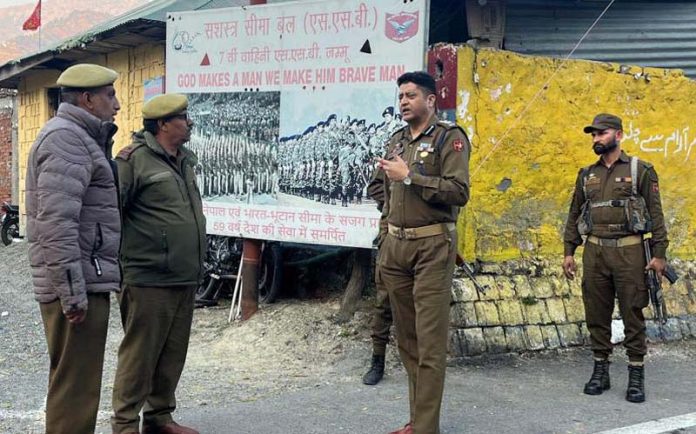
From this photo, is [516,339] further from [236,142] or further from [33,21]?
[33,21]

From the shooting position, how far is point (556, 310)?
6609mm

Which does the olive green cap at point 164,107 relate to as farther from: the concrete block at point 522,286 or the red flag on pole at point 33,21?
the red flag on pole at point 33,21

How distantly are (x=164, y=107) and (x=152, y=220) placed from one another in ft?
2.05

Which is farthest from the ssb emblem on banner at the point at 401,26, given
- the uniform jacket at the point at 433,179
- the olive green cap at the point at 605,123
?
the uniform jacket at the point at 433,179

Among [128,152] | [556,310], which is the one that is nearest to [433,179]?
[128,152]

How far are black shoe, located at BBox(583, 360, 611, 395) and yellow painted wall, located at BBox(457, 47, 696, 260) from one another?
137 cm

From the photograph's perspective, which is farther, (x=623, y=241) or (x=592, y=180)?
(x=592, y=180)

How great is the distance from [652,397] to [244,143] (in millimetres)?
4066

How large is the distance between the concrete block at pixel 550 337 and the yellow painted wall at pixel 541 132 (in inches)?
26.0

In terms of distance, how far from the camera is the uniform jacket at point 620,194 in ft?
17.4

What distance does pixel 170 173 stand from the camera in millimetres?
4219

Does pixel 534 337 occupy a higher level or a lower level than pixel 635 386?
higher

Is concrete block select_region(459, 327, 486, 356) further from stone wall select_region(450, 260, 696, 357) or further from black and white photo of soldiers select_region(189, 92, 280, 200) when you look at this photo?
black and white photo of soldiers select_region(189, 92, 280, 200)

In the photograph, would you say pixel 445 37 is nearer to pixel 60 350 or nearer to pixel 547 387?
pixel 547 387
